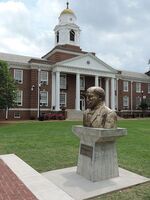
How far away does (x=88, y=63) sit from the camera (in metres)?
41.0

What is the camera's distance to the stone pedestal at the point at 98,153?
579 cm

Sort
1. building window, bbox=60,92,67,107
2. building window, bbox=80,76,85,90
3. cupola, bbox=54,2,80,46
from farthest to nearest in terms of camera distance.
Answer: cupola, bbox=54,2,80,46 < building window, bbox=80,76,85,90 < building window, bbox=60,92,67,107

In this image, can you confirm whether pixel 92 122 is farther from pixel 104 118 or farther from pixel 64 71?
pixel 64 71

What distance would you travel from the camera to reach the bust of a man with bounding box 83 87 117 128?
5941 mm

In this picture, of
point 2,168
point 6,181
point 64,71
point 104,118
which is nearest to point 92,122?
point 104,118

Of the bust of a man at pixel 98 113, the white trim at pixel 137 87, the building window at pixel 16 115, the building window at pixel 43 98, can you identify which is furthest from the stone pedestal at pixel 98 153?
the white trim at pixel 137 87

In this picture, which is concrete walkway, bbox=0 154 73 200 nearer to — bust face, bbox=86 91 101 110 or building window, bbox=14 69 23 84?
bust face, bbox=86 91 101 110

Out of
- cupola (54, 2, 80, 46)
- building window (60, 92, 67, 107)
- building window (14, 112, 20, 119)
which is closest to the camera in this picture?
building window (14, 112, 20, 119)

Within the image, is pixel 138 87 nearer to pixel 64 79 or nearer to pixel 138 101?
pixel 138 101

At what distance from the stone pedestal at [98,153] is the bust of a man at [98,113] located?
20 centimetres

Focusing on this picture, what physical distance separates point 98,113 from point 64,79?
114 ft

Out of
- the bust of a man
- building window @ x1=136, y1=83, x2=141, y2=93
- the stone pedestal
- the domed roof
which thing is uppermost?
the domed roof

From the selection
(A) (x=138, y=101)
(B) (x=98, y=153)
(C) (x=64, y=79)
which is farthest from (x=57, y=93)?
(B) (x=98, y=153)

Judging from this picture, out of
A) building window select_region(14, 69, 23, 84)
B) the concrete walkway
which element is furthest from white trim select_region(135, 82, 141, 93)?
the concrete walkway
